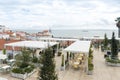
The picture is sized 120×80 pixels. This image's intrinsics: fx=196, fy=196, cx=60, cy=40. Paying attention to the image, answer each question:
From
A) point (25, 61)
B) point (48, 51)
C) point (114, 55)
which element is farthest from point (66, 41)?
point (48, 51)

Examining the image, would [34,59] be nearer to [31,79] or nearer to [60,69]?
[60,69]

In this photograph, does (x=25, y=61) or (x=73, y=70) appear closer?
(x=25, y=61)

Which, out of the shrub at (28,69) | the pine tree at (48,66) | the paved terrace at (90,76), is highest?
the pine tree at (48,66)

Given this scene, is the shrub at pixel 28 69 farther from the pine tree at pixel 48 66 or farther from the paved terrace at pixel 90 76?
the pine tree at pixel 48 66

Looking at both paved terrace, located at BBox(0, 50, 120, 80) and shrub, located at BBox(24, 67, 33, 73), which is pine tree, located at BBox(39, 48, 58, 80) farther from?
shrub, located at BBox(24, 67, 33, 73)

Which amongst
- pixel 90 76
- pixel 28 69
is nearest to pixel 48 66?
pixel 28 69

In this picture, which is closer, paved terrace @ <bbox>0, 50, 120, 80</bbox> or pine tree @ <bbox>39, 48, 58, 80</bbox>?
pine tree @ <bbox>39, 48, 58, 80</bbox>

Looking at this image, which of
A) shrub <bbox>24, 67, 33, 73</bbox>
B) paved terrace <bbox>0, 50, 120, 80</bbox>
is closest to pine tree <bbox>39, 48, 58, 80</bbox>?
paved terrace <bbox>0, 50, 120, 80</bbox>

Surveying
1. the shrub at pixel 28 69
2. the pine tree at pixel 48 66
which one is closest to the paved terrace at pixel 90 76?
the shrub at pixel 28 69

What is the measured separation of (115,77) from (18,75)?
729 cm

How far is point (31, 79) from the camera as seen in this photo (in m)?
14.0

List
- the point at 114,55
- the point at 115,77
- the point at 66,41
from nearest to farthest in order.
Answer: the point at 115,77, the point at 114,55, the point at 66,41

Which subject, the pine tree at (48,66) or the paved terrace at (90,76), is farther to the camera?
the paved terrace at (90,76)

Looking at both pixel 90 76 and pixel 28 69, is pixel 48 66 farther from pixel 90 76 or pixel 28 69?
pixel 90 76
